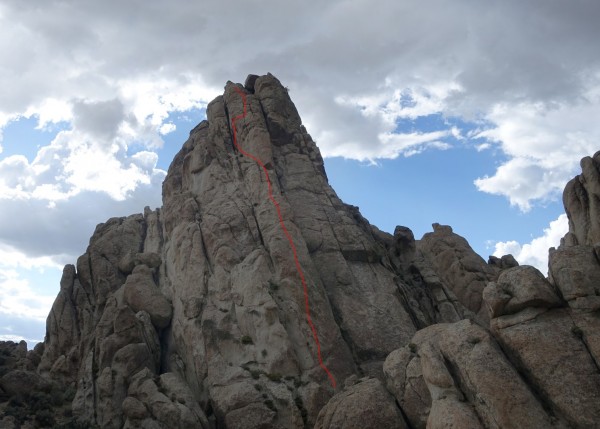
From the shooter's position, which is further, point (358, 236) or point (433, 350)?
point (358, 236)

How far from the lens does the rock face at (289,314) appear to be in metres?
27.2

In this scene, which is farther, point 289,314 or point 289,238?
point 289,238

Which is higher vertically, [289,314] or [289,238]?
[289,238]

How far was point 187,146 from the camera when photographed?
218ft

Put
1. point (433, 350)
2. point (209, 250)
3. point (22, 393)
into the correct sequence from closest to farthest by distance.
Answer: point (433, 350), point (22, 393), point (209, 250)

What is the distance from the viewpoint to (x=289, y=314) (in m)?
43.6

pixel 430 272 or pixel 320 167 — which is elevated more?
pixel 320 167

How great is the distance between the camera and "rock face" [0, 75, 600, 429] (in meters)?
27.2

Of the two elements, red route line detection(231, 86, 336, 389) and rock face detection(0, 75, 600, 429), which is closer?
rock face detection(0, 75, 600, 429)

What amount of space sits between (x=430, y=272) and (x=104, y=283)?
3776 centimetres

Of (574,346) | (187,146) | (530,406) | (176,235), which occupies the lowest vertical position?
(530,406)

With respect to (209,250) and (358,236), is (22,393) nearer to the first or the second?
(209,250)

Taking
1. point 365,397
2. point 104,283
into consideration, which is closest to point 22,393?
point 104,283

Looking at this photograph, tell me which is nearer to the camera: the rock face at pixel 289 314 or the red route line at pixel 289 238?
the rock face at pixel 289 314
